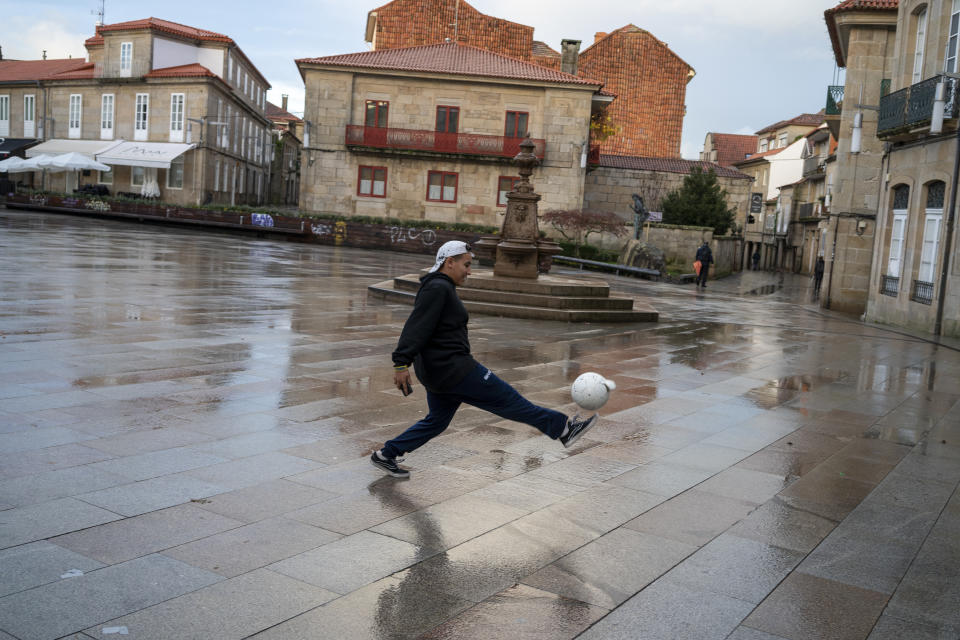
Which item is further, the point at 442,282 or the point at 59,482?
the point at 442,282

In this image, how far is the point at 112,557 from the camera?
3.79 meters

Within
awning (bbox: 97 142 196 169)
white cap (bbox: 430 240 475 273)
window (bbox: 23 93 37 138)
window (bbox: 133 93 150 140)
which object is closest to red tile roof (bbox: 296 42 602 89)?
awning (bbox: 97 142 196 169)

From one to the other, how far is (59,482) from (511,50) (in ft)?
160

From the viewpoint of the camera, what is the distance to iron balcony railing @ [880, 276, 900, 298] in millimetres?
18562

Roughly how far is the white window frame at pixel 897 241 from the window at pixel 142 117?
37888 mm

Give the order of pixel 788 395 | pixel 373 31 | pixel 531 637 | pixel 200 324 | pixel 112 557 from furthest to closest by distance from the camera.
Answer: pixel 373 31 → pixel 200 324 → pixel 788 395 → pixel 112 557 → pixel 531 637

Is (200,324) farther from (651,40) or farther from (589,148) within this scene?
(651,40)

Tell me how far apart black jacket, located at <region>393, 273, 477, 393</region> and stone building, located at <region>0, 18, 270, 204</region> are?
40959 mm

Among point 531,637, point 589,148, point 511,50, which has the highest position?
point 511,50

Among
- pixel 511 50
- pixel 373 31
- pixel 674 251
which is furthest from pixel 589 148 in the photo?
pixel 373 31

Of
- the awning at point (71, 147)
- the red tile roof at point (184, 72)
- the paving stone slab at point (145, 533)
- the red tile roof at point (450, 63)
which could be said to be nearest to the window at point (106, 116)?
Result: the awning at point (71, 147)

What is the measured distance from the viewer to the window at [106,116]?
149 ft

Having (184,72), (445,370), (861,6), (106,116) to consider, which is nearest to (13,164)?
(106,116)

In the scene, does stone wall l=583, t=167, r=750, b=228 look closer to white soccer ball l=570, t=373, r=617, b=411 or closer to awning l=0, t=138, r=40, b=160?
awning l=0, t=138, r=40, b=160
